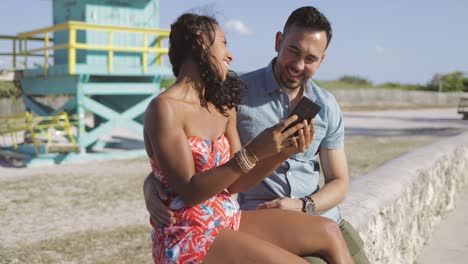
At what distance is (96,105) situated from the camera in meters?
12.6

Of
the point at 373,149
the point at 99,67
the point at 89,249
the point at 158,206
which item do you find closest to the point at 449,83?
the point at 373,149

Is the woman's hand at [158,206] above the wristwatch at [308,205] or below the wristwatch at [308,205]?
above

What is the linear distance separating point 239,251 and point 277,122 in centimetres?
105

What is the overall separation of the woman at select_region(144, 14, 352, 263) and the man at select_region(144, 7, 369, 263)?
42cm

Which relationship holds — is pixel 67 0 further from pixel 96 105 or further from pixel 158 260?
pixel 158 260

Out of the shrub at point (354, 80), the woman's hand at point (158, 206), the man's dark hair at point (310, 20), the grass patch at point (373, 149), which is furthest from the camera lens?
the shrub at point (354, 80)

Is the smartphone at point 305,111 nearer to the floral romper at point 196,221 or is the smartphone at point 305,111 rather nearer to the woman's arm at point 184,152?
the woman's arm at point 184,152

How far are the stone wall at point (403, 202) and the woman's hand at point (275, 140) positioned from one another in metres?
1.74

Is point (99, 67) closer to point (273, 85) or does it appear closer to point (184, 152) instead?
point (273, 85)

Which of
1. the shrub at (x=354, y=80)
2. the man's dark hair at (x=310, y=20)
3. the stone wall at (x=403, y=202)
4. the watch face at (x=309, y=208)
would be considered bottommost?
the shrub at (x=354, y=80)

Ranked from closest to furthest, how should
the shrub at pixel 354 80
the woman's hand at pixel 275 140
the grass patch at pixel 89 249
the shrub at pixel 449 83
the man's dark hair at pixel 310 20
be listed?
the woman's hand at pixel 275 140
the man's dark hair at pixel 310 20
the grass patch at pixel 89 249
the shrub at pixel 449 83
the shrub at pixel 354 80

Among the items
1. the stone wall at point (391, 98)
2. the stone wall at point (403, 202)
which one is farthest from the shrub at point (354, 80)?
the stone wall at point (403, 202)

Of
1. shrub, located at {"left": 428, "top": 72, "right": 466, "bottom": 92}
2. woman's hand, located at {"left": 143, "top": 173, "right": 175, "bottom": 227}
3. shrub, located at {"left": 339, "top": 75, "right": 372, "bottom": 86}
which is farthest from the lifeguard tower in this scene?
shrub, located at {"left": 339, "top": 75, "right": 372, "bottom": 86}

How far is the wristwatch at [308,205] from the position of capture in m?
2.79
